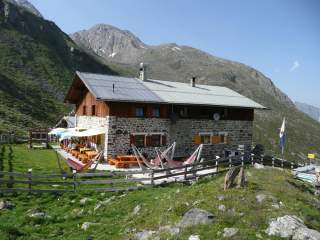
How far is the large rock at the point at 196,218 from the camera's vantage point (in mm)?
9766

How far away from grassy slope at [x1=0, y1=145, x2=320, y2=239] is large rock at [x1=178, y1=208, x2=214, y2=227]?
0.71 feet

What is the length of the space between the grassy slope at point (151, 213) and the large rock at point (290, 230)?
30cm

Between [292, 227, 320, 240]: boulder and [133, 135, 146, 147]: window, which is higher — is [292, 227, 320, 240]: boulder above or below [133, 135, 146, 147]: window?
below

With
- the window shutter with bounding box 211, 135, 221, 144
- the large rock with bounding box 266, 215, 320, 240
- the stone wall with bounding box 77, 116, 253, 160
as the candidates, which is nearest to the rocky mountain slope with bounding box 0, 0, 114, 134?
the stone wall with bounding box 77, 116, 253, 160

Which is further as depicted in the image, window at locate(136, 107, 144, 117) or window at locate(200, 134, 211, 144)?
window at locate(200, 134, 211, 144)

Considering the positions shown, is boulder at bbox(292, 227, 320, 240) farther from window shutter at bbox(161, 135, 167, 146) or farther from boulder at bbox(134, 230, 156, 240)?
window shutter at bbox(161, 135, 167, 146)

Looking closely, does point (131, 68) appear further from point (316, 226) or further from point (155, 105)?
point (316, 226)

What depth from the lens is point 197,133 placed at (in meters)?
28.3

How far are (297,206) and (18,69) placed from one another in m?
79.6

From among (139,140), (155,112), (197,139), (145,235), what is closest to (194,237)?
(145,235)

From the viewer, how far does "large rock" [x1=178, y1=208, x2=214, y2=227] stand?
9766 millimetres

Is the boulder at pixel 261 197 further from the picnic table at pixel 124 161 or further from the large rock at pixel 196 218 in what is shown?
the picnic table at pixel 124 161

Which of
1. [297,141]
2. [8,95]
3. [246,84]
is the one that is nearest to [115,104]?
[8,95]

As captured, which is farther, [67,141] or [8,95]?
[8,95]
